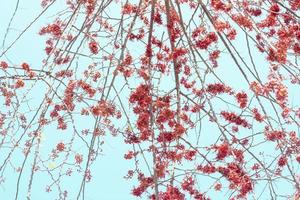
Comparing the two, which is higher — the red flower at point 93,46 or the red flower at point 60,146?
the red flower at point 93,46

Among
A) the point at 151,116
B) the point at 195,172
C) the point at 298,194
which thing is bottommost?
the point at 298,194

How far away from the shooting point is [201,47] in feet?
14.8

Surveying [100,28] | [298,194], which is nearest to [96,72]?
[100,28]

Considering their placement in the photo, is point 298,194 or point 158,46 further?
point 158,46

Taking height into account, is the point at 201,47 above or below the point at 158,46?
below

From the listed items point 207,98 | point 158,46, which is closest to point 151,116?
point 207,98

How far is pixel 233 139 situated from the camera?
4.45 m

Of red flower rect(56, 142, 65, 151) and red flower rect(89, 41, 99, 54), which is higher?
red flower rect(89, 41, 99, 54)

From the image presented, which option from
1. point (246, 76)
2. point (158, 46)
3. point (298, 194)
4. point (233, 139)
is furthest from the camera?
point (158, 46)

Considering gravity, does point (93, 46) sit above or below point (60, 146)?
above

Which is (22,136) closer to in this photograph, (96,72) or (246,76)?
(96,72)

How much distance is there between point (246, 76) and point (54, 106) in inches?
65.7

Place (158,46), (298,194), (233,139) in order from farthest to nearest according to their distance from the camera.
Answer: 1. (158,46)
2. (233,139)
3. (298,194)

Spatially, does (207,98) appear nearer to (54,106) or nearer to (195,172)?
(195,172)
